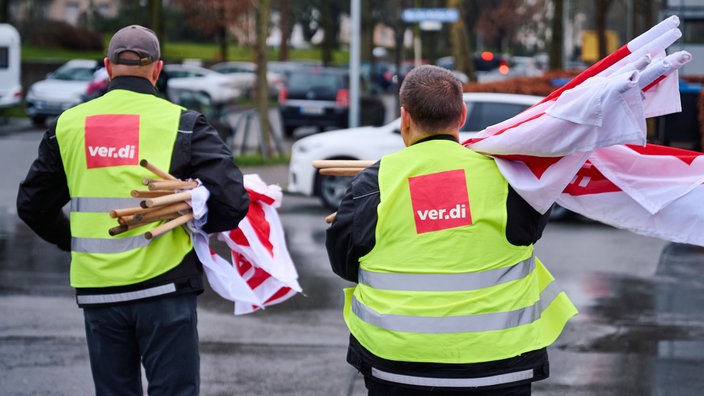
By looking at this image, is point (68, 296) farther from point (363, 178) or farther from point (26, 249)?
point (363, 178)

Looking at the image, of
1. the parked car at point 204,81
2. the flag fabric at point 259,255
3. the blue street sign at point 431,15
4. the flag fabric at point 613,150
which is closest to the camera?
the flag fabric at point 613,150

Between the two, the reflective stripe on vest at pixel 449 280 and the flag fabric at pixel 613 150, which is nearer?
the flag fabric at pixel 613 150

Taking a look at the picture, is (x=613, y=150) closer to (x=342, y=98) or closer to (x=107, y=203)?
(x=107, y=203)

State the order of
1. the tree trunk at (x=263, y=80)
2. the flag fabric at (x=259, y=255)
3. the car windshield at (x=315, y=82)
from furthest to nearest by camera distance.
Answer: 1. the car windshield at (x=315, y=82)
2. the tree trunk at (x=263, y=80)
3. the flag fabric at (x=259, y=255)

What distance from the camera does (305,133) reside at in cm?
3061

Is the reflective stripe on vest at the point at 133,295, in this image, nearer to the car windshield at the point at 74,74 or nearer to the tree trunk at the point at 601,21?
the car windshield at the point at 74,74

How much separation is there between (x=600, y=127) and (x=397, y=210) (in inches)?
25.8

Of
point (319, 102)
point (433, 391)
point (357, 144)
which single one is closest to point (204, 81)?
point (319, 102)

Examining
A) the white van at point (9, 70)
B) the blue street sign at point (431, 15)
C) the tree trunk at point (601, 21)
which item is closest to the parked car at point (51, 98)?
the white van at point (9, 70)

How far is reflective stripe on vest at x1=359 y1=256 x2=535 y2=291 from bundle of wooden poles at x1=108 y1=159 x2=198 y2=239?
952 mm

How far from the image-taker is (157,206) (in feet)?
13.8

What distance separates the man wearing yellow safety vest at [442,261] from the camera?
138 inches

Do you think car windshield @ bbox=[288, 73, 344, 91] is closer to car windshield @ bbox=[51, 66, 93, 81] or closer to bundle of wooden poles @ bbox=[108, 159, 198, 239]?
car windshield @ bbox=[51, 66, 93, 81]

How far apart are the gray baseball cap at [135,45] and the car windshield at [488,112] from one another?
973 centimetres
